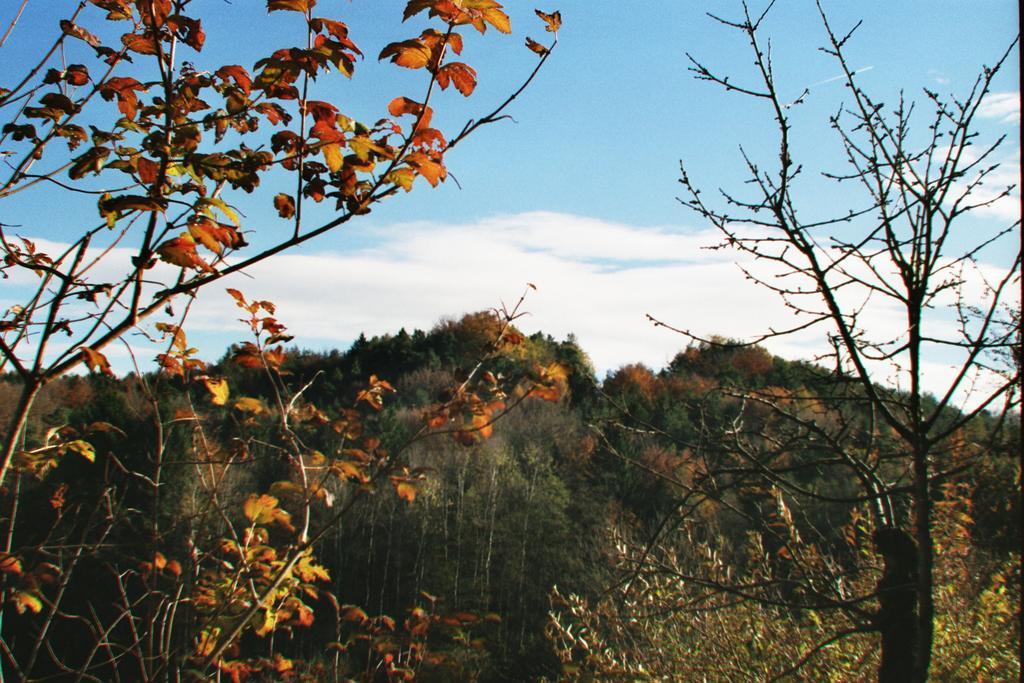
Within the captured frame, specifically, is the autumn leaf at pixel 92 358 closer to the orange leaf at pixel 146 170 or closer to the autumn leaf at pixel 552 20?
the orange leaf at pixel 146 170

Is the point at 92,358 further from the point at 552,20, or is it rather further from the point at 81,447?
the point at 552,20

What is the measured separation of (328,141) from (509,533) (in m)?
18.2

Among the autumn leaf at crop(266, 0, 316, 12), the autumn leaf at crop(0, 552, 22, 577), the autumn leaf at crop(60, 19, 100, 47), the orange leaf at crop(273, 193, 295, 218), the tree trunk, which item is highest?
the autumn leaf at crop(60, 19, 100, 47)

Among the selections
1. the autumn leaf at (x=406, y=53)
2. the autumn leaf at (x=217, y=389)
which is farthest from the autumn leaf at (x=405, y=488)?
the autumn leaf at (x=406, y=53)

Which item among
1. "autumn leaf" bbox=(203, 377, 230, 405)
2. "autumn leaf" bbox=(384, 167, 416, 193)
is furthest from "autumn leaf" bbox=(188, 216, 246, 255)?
"autumn leaf" bbox=(203, 377, 230, 405)

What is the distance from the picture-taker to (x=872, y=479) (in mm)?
2416

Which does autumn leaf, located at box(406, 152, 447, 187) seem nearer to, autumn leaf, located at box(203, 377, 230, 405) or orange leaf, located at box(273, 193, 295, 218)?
orange leaf, located at box(273, 193, 295, 218)

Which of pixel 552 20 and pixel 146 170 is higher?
pixel 552 20

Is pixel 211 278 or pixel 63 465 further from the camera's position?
pixel 63 465

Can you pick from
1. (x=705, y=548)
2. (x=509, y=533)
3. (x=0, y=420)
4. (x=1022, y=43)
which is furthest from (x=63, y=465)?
(x=1022, y=43)

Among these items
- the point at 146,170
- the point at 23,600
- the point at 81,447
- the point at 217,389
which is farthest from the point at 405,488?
the point at 146,170

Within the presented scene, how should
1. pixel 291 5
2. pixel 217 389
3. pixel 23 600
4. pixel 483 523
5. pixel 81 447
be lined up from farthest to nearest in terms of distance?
pixel 483 523 → pixel 217 389 → pixel 81 447 → pixel 23 600 → pixel 291 5

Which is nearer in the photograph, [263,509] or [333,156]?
[333,156]

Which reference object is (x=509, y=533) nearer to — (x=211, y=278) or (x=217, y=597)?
(x=217, y=597)
